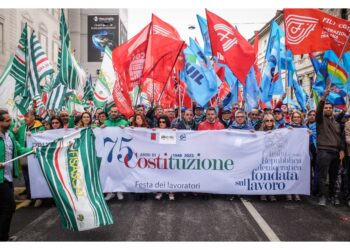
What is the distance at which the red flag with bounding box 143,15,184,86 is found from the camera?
7.52 m

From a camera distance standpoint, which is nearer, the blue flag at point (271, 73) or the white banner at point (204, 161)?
the white banner at point (204, 161)

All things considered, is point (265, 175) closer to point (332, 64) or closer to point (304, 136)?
point (304, 136)

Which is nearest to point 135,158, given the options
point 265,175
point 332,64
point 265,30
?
point 265,175

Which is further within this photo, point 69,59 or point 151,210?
point 69,59

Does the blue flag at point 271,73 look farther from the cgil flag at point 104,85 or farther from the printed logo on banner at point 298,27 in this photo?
the cgil flag at point 104,85

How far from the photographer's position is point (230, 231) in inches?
178

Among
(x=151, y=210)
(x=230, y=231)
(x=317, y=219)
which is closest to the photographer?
(x=230, y=231)

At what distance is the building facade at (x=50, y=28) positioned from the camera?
2456 cm

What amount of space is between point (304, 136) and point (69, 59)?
19.0 feet

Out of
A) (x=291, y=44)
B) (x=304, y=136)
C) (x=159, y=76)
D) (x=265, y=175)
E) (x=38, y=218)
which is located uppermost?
(x=291, y=44)

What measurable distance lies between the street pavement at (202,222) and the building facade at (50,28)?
72.4 feet

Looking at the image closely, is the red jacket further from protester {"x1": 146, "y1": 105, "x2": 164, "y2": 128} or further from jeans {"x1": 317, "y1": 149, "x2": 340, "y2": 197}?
jeans {"x1": 317, "y1": 149, "x2": 340, "y2": 197}

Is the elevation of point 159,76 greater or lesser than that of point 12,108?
greater

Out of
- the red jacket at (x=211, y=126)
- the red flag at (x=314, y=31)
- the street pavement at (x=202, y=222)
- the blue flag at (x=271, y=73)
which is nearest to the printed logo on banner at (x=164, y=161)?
the street pavement at (x=202, y=222)
